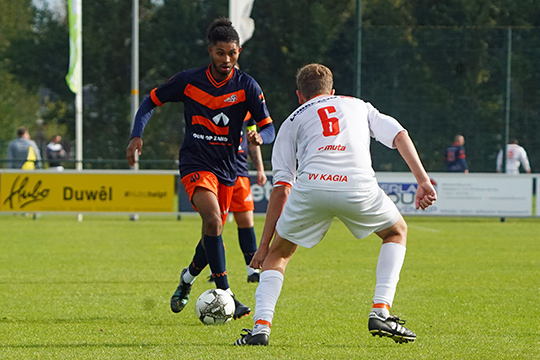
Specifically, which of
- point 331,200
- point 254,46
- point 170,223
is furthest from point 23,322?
point 254,46

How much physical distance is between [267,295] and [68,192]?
13273 mm

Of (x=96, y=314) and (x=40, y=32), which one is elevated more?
(x=40, y=32)


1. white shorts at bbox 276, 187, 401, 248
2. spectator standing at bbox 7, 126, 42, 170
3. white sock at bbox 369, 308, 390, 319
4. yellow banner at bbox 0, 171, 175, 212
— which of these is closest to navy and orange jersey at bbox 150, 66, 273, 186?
white shorts at bbox 276, 187, 401, 248

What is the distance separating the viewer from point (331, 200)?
5.04 metres

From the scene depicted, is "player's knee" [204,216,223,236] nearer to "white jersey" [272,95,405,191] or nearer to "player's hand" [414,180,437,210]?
"white jersey" [272,95,405,191]

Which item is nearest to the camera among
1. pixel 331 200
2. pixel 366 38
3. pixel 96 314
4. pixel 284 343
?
pixel 331 200

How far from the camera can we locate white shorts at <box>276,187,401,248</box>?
199 inches

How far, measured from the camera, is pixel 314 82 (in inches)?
207

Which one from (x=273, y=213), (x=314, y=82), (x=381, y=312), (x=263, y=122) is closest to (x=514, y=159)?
(x=263, y=122)

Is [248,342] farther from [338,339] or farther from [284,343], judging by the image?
[338,339]

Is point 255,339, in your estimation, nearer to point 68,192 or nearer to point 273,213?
point 273,213

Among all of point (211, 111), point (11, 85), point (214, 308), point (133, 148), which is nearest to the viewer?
point (214, 308)

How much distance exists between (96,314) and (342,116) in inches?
110

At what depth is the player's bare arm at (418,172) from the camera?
502cm
